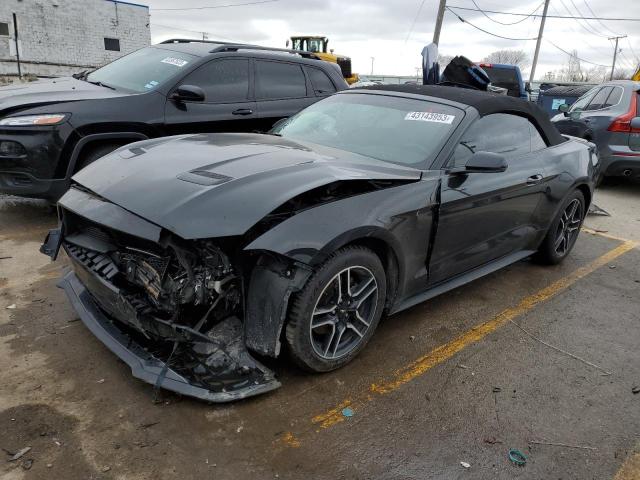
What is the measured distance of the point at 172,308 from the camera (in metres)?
2.52

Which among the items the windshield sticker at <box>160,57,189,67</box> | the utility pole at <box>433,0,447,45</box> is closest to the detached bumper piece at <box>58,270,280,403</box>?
the windshield sticker at <box>160,57,189,67</box>

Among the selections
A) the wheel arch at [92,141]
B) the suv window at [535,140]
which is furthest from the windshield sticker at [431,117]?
the wheel arch at [92,141]

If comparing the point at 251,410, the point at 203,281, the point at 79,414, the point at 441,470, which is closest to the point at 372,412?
the point at 441,470

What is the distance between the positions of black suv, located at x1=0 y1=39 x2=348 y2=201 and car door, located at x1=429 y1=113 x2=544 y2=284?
2.89 metres

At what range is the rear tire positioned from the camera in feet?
15.5

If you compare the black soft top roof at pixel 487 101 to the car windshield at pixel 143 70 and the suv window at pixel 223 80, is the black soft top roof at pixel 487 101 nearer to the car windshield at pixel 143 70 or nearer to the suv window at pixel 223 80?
the suv window at pixel 223 80

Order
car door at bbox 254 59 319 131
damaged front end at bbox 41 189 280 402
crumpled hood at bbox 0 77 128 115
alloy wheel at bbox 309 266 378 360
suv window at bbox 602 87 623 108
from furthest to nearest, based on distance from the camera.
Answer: suv window at bbox 602 87 623 108 → car door at bbox 254 59 319 131 → crumpled hood at bbox 0 77 128 115 → alloy wheel at bbox 309 266 378 360 → damaged front end at bbox 41 189 280 402

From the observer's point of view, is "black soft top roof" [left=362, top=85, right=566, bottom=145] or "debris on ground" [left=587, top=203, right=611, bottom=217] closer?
"black soft top roof" [left=362, top=85, right=566, bottom=145]

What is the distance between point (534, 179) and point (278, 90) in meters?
3.31

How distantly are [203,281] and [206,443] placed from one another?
0.77m

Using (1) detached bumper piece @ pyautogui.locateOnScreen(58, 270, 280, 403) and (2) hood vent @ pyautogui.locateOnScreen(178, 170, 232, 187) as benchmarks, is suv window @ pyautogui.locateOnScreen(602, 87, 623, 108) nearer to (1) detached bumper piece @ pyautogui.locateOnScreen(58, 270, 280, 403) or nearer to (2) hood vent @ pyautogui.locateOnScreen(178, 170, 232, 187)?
(2) hood vent @ pyautogui.locateOnScreen(178, 170, 232, 187)

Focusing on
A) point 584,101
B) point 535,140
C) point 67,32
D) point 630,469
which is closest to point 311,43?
point 67,32

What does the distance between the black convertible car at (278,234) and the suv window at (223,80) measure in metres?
1.99

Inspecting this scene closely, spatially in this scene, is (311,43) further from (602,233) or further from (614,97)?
(602,233)
